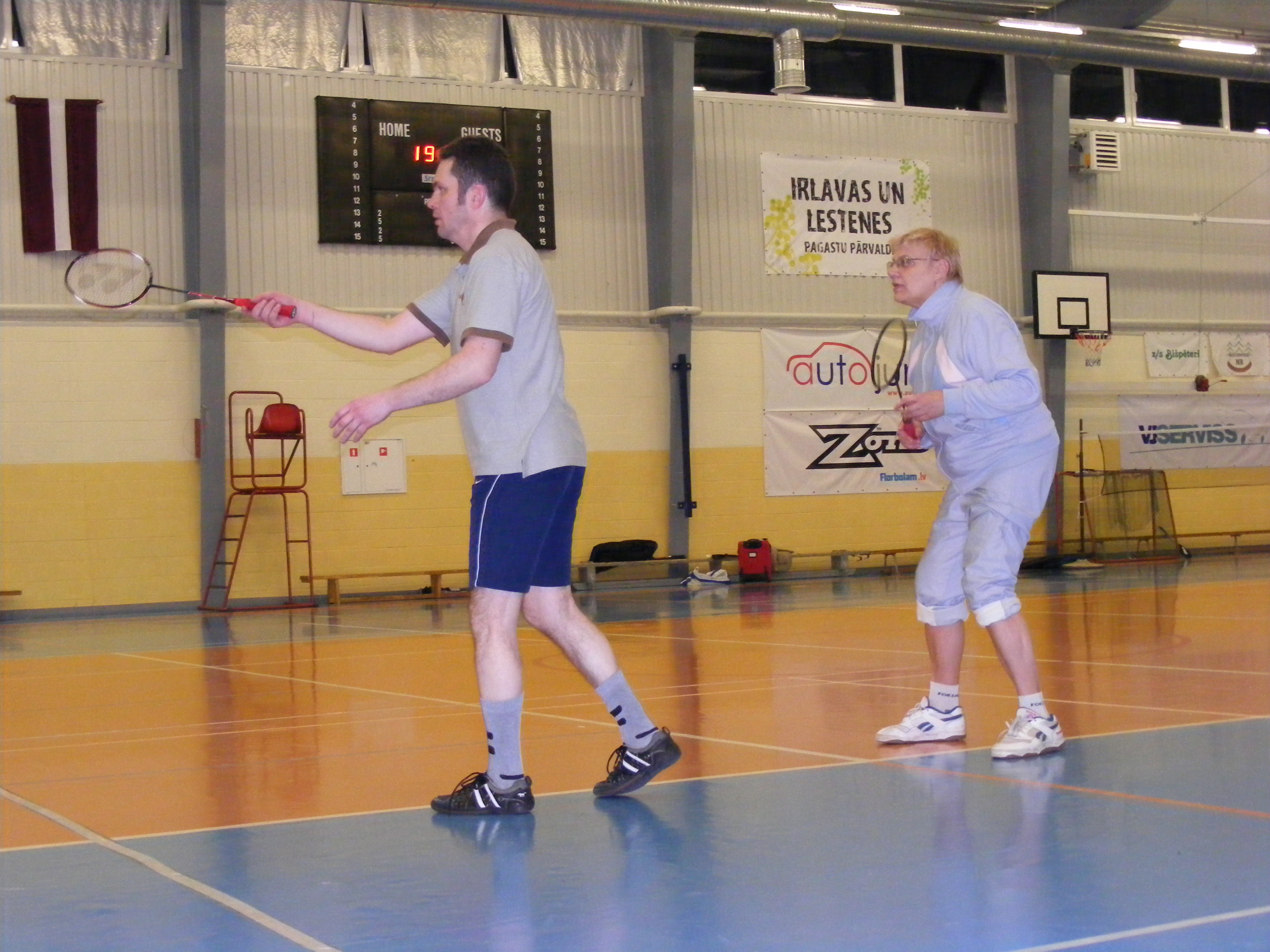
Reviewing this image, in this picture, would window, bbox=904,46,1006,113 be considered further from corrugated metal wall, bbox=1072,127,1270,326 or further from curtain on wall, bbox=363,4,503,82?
curtain on wall, bbox=363,4,503,82

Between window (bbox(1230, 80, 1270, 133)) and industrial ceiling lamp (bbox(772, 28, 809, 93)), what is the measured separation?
995 cm

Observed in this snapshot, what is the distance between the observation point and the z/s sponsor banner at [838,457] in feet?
61.8

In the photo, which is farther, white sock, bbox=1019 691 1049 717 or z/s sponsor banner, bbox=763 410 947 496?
z/s sponsor banner, bbox=763 410 947 496

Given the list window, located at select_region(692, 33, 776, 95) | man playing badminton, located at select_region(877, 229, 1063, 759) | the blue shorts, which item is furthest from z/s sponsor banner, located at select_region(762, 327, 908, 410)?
the blue shorts

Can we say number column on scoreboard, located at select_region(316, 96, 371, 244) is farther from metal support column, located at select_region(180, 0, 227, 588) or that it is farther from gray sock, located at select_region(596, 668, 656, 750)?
gray sock, located at select_region(596, 668, 656, 750)

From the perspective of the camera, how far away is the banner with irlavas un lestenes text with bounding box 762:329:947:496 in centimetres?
1883

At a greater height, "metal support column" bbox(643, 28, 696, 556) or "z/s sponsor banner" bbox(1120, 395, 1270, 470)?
"metal support column" bbox(643, 28, 696, 556)

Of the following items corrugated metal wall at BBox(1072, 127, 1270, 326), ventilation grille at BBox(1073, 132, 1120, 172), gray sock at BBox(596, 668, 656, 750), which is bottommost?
gray sock at BBox(596, 668, 656, 750)

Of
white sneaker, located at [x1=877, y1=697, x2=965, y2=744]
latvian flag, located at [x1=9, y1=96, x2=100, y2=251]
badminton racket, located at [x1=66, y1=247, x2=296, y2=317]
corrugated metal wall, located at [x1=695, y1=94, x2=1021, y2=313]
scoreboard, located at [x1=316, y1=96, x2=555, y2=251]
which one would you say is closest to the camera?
white sneaker, located at [x1=877, y1=697, x2=965, y2=744]

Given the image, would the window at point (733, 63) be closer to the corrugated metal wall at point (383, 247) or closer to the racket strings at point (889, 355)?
the corrugated metal wall at point (383, 247)

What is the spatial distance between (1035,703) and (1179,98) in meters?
18.9

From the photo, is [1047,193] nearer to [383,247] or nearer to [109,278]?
[383,247]

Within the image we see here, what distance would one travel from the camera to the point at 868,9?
53.5 ft

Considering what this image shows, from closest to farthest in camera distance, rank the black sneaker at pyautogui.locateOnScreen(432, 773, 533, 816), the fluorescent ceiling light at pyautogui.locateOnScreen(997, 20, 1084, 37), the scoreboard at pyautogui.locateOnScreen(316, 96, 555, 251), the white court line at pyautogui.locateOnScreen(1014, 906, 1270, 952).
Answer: the white court line at pyautogui.locateOnScreen(1014, 906, 1270, 952) → the black sneaker at pyautogui.locateOnScreen(432, 773, 533, 816) → the scoreboard at pyautogui.locateOnScreen(316, 96, 555, 251) → the fluorescent ceiling light at pyautogui.locateOnScreen(997, 20, 1084, 37)
